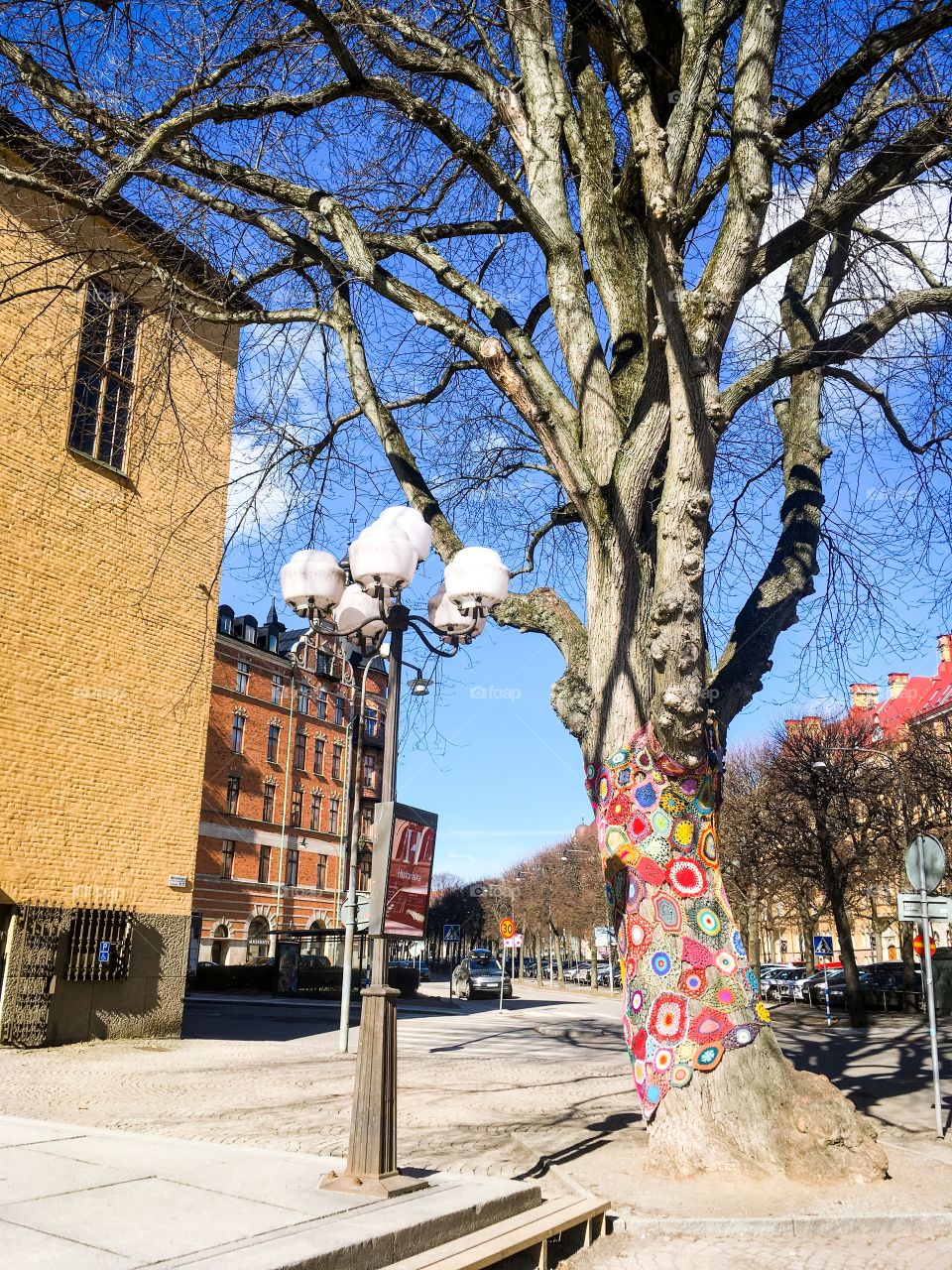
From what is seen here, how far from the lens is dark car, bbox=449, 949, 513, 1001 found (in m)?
35.4

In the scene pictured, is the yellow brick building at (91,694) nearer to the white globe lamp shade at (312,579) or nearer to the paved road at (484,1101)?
the paved road at (484,1101)

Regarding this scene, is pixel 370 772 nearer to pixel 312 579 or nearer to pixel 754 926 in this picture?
pixel 754 926

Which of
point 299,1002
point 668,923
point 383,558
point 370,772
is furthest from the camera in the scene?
point 370,772

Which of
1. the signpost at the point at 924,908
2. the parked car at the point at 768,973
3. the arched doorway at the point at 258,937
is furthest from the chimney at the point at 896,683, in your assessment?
the signpost at the point at 924,908

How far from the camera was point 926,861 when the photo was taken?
10.3m

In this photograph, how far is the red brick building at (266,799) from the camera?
41781 millimetres

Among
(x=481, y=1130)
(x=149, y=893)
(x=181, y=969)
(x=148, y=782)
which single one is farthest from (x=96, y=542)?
(x=481, y=1130)

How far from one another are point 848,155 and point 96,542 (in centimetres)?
1129

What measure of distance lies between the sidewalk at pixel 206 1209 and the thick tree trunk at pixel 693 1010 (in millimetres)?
1464

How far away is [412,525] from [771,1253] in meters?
4.29

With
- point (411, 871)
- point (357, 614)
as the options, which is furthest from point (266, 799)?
point (357, 614)

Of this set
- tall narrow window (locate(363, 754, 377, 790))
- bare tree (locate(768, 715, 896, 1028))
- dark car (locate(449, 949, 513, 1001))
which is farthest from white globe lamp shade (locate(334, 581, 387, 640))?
tall narrow window (locate(363, 754, 377, 790))

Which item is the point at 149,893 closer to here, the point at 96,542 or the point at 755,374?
the point at 96,542

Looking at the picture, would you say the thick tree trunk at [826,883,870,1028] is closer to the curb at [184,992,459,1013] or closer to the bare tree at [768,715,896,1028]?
the bare tree at [768,715,896,1028]
